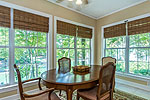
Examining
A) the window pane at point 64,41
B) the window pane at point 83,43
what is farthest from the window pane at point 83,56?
the window pane at point 64,41

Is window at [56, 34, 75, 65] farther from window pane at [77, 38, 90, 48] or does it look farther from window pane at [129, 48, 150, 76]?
window pane at [129, 48, 150, 76]

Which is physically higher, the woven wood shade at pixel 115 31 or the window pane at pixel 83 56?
the woven wood shade at pixel 115 31

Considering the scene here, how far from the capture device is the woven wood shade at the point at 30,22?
2.24 metres

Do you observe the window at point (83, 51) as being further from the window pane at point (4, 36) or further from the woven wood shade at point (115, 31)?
the window pane at point (4, 36)

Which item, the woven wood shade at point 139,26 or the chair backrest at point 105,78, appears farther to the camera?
the woven wood shade at point 139,26

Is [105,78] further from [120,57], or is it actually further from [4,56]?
[120,57]

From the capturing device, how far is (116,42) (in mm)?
3705

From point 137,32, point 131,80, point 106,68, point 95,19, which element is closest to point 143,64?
point 131,80

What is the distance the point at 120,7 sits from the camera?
3.27m

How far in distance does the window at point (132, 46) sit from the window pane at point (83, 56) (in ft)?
3.40

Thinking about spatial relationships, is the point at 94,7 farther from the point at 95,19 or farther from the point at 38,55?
the point at 38,55

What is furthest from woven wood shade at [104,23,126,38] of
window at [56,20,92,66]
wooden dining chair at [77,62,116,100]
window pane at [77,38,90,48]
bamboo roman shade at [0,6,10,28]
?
bamboo roman shade at [0,6,10,28]

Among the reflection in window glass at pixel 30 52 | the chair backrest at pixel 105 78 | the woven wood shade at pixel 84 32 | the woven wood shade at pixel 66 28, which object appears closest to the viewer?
the chair backrest at pixel 105 78

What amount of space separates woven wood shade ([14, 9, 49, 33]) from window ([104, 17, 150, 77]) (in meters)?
2.73
